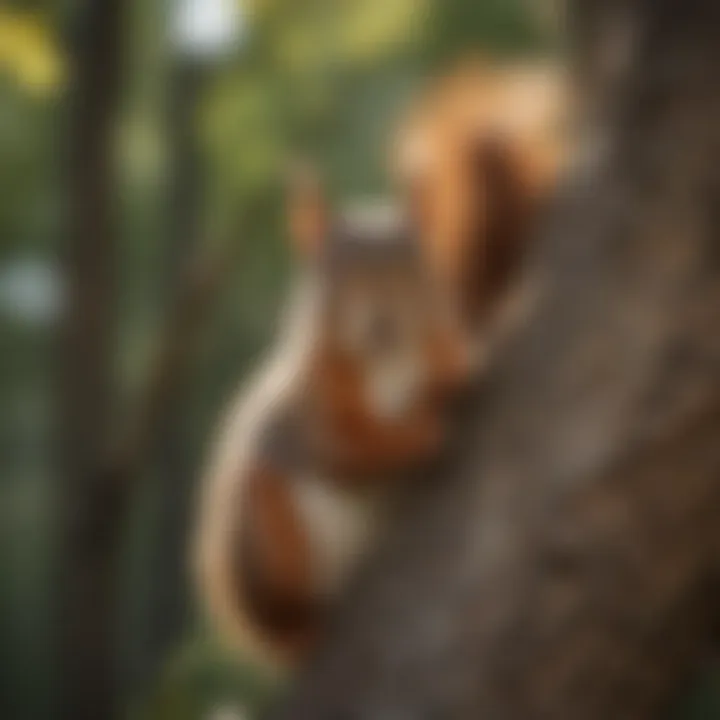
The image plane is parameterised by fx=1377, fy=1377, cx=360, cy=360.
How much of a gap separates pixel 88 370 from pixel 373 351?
0.27 metres

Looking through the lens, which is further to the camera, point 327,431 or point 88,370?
point 88,370

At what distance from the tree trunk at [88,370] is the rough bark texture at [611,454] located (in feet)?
1.15

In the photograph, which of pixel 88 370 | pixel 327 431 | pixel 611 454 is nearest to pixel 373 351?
pixel 327 431

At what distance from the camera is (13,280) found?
2.84 ft

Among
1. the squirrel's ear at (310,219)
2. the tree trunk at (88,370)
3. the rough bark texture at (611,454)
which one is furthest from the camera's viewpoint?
the tree trunk at (88,370)

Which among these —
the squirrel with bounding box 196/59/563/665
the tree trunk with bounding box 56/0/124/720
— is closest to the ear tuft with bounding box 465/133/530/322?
the squirrel with bounding box 196/59/563/665

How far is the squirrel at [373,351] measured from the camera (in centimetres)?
54

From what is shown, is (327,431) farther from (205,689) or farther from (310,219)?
(205,689)

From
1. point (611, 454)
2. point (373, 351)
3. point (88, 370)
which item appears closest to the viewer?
point (611, 454)

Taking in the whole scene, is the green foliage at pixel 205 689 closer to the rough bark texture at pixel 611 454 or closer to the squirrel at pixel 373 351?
the squirrel at pixel 373 351

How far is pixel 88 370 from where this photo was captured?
80 cm

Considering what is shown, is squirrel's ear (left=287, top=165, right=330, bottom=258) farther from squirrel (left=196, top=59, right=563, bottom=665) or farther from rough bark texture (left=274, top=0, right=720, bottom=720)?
rough bark texture (left=274, top=0, right=720, bottom=720)

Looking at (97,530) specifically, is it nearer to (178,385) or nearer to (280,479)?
(178,385)

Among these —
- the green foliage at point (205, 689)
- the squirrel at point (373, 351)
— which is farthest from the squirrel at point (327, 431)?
the green foliage at point (205, 689)
